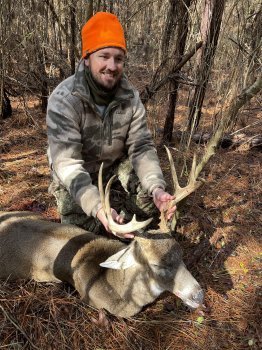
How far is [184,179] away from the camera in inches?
203

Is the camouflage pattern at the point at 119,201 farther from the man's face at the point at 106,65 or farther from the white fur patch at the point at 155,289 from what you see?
the white fur patch at the point at 155,289

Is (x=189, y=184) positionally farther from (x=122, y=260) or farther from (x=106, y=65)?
(x=106, y=65)

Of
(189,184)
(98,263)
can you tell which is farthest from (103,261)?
(189,184)

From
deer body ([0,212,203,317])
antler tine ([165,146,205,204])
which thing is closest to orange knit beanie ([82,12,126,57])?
antler tine ([165,146,205,204])

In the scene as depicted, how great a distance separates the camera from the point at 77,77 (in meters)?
3.70

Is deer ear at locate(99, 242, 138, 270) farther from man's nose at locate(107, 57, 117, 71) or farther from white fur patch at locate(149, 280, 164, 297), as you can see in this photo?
man's nose at locate(107, 57, 117, 71)

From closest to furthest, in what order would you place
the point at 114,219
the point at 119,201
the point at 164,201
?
the point at 114,219
the point at 164,201
the point at 119,201

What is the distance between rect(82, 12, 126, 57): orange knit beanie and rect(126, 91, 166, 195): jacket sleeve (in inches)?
29.8

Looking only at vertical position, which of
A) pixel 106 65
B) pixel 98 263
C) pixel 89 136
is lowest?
pixel 98 263

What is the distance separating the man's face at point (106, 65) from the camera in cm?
356

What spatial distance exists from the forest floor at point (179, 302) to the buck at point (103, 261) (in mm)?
142

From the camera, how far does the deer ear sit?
3131 millimetres

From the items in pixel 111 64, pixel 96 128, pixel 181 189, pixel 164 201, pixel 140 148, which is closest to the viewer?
pixel 181 189

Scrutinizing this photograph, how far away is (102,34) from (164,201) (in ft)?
5.39
